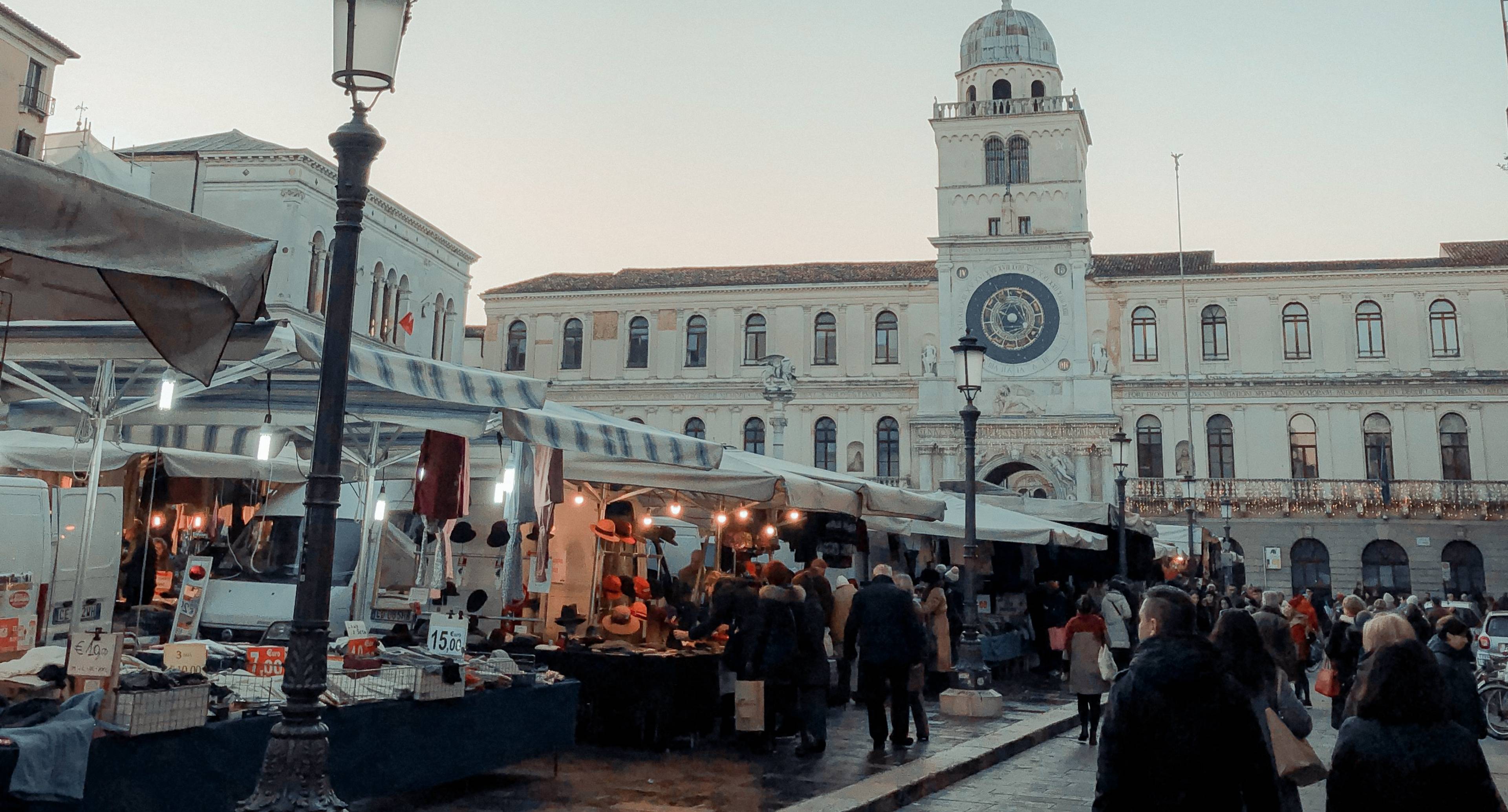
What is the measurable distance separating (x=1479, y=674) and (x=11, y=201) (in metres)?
14.5

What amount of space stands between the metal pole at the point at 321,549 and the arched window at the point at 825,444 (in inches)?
1567

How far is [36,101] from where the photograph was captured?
3047cm

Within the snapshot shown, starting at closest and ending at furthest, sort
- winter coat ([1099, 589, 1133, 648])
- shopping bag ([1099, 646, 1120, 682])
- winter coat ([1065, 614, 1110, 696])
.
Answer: shopping bag ([1099, 646, 1120, 682]) < winter coat ([1065, 614, 1110, 696]) < winter coat ([1099, 589, 1133, 648])

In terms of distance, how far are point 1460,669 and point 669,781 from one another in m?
5.09

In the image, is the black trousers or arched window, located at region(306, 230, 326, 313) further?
arched window, located at region(306, 230, 326, 313)

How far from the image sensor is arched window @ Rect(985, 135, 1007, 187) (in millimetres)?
43469

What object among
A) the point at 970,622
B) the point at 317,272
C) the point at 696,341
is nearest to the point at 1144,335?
the point at 696,341

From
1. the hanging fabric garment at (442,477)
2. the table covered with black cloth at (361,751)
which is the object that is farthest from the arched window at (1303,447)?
the table covered with black cloth at (361,751)

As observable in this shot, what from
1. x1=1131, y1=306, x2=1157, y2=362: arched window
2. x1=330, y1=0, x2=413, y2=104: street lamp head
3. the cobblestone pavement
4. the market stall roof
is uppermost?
x1=1131, y1=306, x2=1157, y2=362: arched window

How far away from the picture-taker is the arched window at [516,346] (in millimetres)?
48094

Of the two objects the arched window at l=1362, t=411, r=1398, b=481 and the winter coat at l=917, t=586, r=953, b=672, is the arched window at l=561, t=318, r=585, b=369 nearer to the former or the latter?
the arched window at l=1362, t=411, r=1398, b=481

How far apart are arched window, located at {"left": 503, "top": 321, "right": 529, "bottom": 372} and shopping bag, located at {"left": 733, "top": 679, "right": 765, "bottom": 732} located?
133ft

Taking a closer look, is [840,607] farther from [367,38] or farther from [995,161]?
[995,161]

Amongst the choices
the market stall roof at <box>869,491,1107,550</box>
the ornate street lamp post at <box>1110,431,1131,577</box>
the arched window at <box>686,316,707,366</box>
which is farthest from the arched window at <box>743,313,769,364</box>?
the market stall roof at <box>869,491,1107,550</box>
